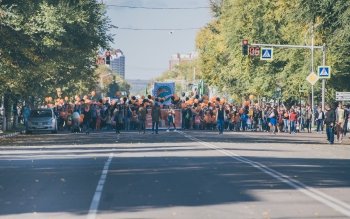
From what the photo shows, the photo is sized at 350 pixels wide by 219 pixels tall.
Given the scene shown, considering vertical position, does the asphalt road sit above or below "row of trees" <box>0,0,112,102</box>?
below

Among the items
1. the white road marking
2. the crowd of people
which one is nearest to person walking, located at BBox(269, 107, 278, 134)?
the crowd of people

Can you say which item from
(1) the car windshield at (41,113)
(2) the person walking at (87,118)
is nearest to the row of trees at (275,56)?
(2) the person walking at (87,118)

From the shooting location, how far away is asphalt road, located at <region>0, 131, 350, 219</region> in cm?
1440

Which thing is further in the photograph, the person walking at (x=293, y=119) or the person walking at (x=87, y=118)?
the person walking at (x=293, y=119)

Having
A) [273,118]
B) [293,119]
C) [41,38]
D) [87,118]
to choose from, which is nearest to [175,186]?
[41,38]

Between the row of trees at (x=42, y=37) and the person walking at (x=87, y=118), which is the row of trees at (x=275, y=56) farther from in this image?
the person walking at (x=87, y=118)

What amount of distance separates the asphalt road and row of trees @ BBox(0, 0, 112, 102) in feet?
43.5

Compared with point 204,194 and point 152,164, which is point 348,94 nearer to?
point 152,164

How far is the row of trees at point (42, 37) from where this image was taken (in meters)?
43.4

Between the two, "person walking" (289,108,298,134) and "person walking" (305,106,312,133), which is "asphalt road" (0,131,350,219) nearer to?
"person walking" (289,108,298,134)

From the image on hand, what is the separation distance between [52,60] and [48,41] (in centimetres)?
687

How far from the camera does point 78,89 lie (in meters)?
106

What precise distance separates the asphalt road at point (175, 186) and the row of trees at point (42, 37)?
13260 mm

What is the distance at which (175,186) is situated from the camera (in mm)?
18734
